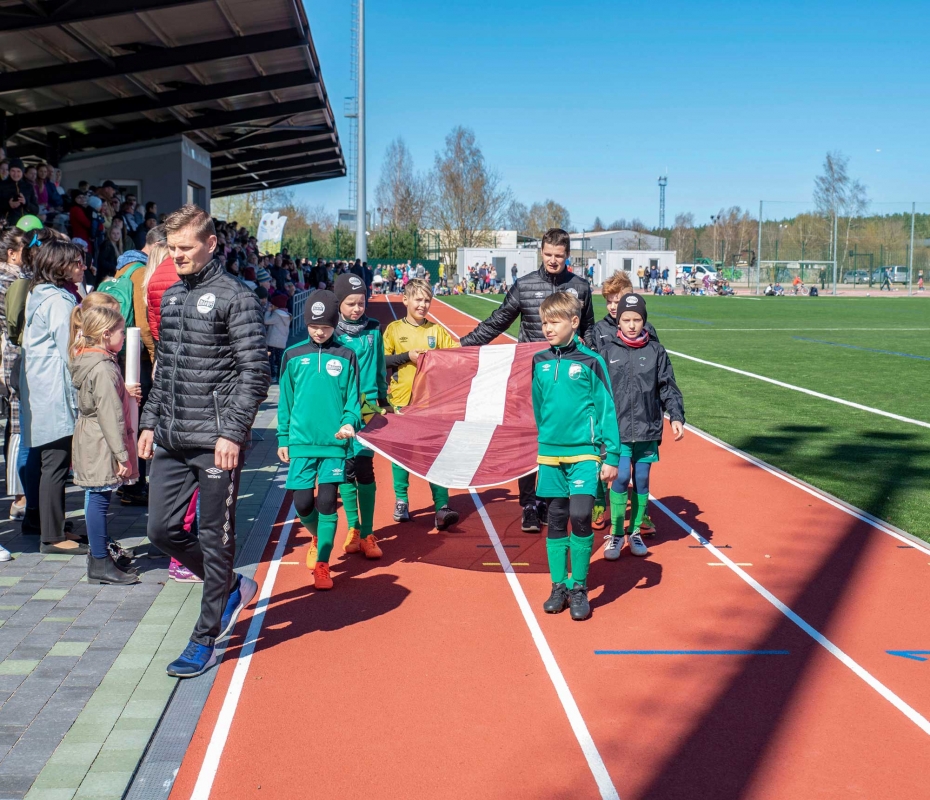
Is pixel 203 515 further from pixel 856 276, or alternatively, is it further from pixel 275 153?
pixel 856 276

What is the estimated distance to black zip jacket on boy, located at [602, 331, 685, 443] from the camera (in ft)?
23.2

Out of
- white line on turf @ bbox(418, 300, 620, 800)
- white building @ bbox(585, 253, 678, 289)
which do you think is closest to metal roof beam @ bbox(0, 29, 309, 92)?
white line on turf @ bbox(418, 300, 620, 800)

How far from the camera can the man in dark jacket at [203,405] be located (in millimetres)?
4828

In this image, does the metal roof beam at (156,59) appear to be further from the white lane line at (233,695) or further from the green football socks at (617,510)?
the green football socks at (617,510)

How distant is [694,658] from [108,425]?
379cm

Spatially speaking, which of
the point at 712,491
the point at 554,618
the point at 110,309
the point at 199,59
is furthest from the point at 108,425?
the point at 199,59

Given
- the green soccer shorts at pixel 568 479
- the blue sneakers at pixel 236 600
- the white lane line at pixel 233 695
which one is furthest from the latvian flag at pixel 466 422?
the blue sneakers at pixel 236 600

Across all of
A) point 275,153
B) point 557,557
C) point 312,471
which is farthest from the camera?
point 275,153

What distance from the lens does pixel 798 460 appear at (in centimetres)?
1081

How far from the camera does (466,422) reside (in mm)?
7707

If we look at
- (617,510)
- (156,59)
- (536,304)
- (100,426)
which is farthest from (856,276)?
(100,426)

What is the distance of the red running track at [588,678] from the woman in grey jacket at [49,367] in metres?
1.63

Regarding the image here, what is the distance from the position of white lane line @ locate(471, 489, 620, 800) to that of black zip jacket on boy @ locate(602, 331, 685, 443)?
128 cm

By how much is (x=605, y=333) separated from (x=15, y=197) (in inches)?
389
